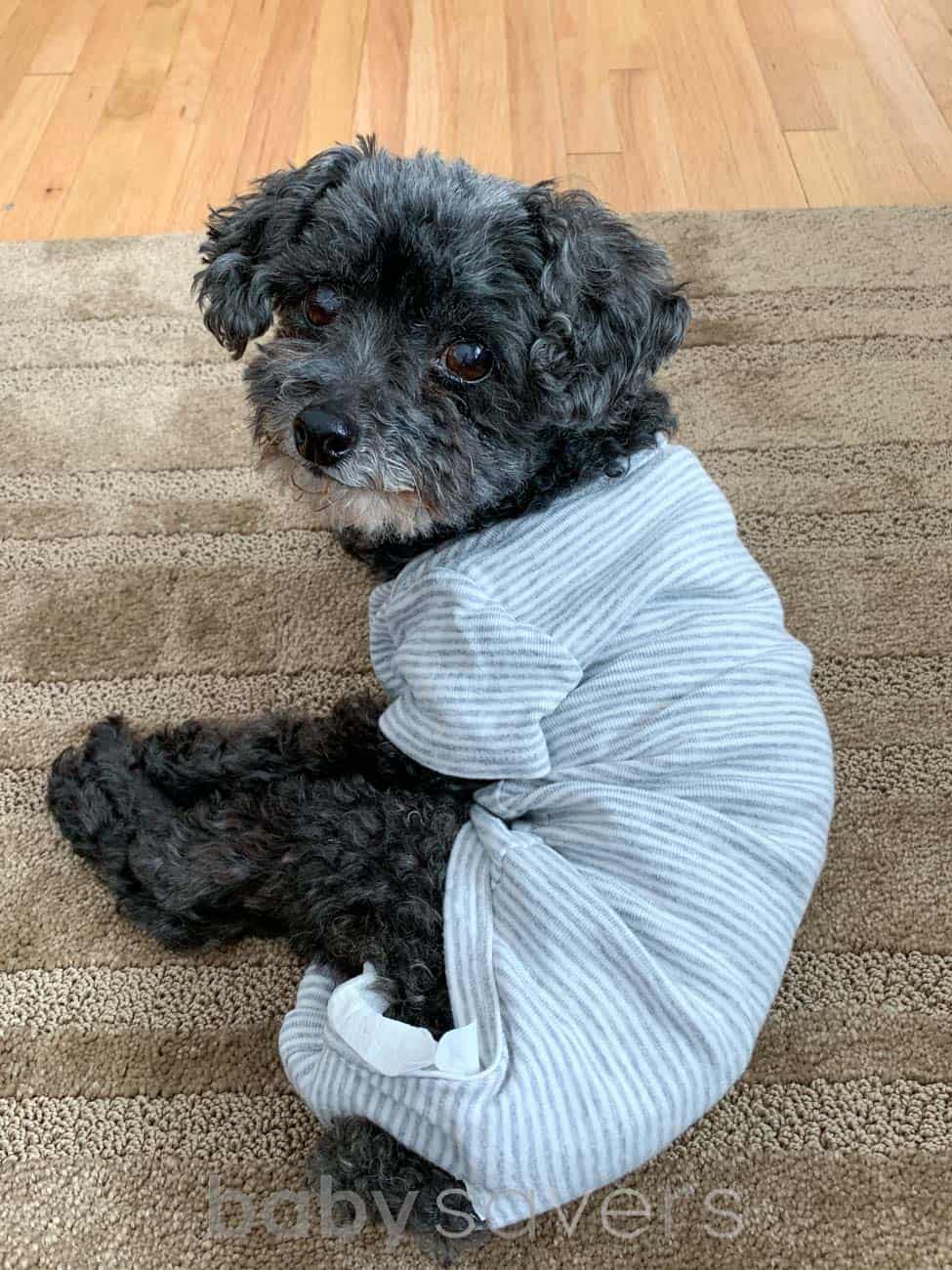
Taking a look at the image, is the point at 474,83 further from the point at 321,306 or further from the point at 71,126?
the point at 321,306

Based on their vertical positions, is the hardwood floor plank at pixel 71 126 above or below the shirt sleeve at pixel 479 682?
below

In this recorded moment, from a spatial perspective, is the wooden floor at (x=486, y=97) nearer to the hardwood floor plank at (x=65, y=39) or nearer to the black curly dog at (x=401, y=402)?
the hardwood floor plank at (x=65, y=39)

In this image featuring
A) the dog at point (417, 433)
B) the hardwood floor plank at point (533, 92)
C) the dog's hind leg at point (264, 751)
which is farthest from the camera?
the hardwood floor plank at point (533, 92)

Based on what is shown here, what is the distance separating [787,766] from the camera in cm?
116

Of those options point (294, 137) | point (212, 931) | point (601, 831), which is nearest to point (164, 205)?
point (294, 137)

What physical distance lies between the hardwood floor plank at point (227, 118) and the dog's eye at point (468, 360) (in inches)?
63.0

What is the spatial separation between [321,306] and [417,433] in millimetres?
225

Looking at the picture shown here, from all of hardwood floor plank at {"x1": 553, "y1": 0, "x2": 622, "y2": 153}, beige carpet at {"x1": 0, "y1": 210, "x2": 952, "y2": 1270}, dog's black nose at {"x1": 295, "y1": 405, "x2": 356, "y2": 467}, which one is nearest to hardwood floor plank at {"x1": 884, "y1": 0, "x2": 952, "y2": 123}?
beige carpet at {"x1": 0, "y1": 210, "x2": 952, "y2": 1270}

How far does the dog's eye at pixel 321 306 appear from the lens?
1.30 m

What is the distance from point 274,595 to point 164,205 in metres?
1.35

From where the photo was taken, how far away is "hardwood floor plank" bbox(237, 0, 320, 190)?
2760 mm

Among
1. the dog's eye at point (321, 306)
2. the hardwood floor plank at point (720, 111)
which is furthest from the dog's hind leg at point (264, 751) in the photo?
the hardwood floor plank at point (720, 111)

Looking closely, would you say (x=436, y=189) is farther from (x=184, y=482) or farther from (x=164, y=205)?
(x=164, y=205)

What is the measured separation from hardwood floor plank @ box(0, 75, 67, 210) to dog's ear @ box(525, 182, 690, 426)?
6.65 feet
